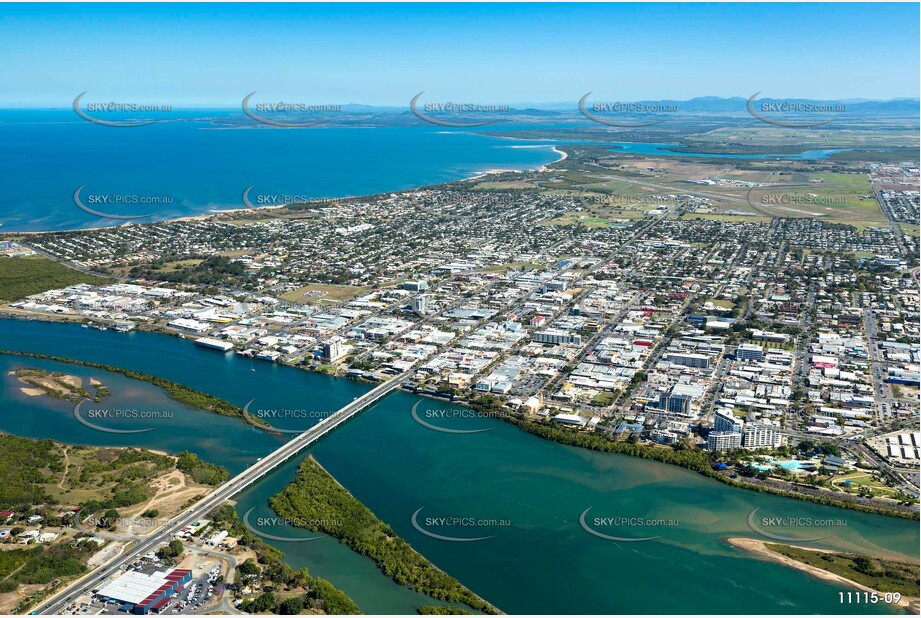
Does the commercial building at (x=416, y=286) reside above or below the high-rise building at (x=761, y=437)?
above

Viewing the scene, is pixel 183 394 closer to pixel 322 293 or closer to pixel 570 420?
pixel 322 293

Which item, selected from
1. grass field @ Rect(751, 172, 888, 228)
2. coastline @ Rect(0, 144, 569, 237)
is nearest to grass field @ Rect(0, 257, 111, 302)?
coastline @ Rect(0, 144, 569, 237)

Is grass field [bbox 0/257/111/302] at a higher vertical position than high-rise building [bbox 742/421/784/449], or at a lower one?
higher

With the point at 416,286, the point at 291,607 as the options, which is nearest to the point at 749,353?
the point at 416,286

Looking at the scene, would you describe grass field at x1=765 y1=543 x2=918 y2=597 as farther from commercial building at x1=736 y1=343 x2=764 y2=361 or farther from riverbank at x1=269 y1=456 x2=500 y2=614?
commercial building at x1=736 y1=343 x2=764 y2=361

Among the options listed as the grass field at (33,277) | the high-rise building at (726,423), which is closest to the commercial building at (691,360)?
the high-rise building at (726,423)

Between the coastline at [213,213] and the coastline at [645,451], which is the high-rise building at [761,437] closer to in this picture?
the coastline at [645,451]

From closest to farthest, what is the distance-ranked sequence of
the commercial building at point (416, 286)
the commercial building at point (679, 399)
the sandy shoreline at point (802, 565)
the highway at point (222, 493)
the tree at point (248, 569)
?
1. the highway at point (222, 493)
2. the sandy shoreline at point (802, 565)
3. the tree at point (248, 569)
4. the commercial building at point (679, 399)
5. the commercial building at point (416, 286)
